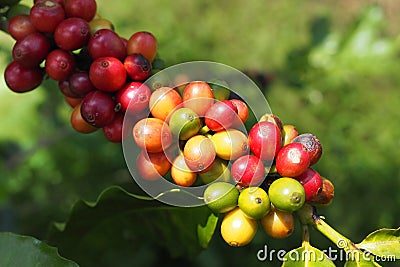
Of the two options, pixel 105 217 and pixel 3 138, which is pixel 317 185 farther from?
pixel 3 138

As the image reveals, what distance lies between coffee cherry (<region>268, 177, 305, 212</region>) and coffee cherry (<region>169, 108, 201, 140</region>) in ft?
0.56

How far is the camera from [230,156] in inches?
40.2

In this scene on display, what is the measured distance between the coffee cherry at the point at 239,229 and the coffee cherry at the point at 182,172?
0.10 m

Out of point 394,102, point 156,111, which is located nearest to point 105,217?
point 156,111

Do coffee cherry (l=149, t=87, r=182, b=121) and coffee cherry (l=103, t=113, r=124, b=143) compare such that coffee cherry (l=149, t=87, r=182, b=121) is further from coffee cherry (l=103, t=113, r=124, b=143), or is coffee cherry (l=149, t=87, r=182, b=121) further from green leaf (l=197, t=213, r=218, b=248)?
green leaf (l=197, t=213, r=218, b=248)

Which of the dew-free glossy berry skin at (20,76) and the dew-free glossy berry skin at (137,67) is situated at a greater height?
the dew-free glossy berry skin at (137,67)

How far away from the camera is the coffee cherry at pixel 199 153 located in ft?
3.26

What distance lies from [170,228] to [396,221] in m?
1.36

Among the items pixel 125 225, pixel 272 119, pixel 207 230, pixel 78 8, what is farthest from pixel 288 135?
pixel 125 225

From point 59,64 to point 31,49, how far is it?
0.07 meters

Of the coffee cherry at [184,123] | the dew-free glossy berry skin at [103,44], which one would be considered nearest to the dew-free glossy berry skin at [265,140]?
the coffee cherry at [184,123]

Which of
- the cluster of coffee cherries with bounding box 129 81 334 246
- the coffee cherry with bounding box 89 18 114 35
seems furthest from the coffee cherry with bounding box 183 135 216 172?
the coffee cherry with bounding box 89 18 114 35

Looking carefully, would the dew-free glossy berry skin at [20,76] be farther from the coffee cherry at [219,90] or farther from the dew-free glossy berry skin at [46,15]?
the coffee cherry at [219,90]

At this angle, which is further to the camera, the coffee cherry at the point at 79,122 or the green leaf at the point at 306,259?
the coffee cherry at the point at 79,122
